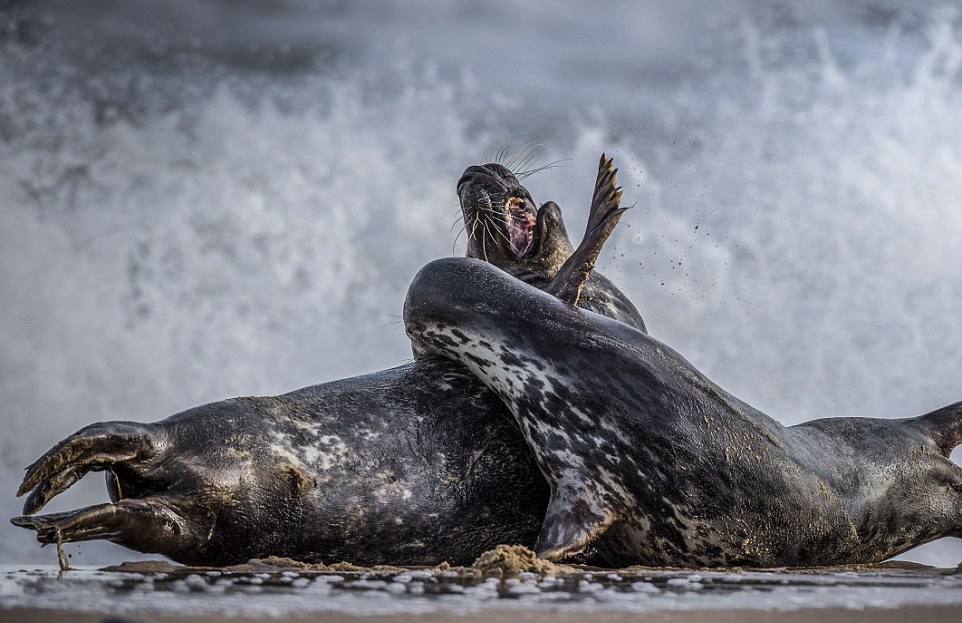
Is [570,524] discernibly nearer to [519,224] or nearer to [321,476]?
[321,476]

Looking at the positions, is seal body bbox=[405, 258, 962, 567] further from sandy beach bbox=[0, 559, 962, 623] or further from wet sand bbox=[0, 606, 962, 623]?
wet sand bbox=[0, 606, 962, 623]

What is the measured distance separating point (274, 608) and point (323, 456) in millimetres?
1590

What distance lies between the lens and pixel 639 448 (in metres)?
3.46

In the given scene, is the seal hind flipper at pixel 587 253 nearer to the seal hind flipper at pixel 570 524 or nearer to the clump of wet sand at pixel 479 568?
the seal hind flipper at pixel 570 524

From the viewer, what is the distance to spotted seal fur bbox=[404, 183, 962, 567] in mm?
3467

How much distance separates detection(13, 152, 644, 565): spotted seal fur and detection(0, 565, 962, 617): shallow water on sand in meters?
0.27

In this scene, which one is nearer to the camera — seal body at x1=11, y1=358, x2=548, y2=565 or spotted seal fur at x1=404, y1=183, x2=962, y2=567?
seal body at x1=11, y1=358, x2=548, y2=565

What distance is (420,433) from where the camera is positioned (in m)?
3.74

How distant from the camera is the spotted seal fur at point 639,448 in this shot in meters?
3.47

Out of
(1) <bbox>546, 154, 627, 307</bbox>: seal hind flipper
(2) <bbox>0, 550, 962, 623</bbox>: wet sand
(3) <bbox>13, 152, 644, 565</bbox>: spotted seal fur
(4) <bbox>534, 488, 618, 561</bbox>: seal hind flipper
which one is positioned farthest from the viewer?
(1) <bbox>546, 154, 627, 307</bbox>: seal hind flipper

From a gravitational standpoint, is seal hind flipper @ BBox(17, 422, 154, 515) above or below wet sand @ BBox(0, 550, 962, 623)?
above

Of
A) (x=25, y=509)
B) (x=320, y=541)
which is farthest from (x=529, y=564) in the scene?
(x=25, y=509)

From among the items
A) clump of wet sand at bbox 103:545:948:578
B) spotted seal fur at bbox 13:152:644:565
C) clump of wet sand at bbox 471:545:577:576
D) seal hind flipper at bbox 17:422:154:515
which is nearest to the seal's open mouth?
spotted seal fur at bbox 13:152:644:565

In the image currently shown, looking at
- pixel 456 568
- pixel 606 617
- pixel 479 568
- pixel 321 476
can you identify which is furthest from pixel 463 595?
pixel 321 476
